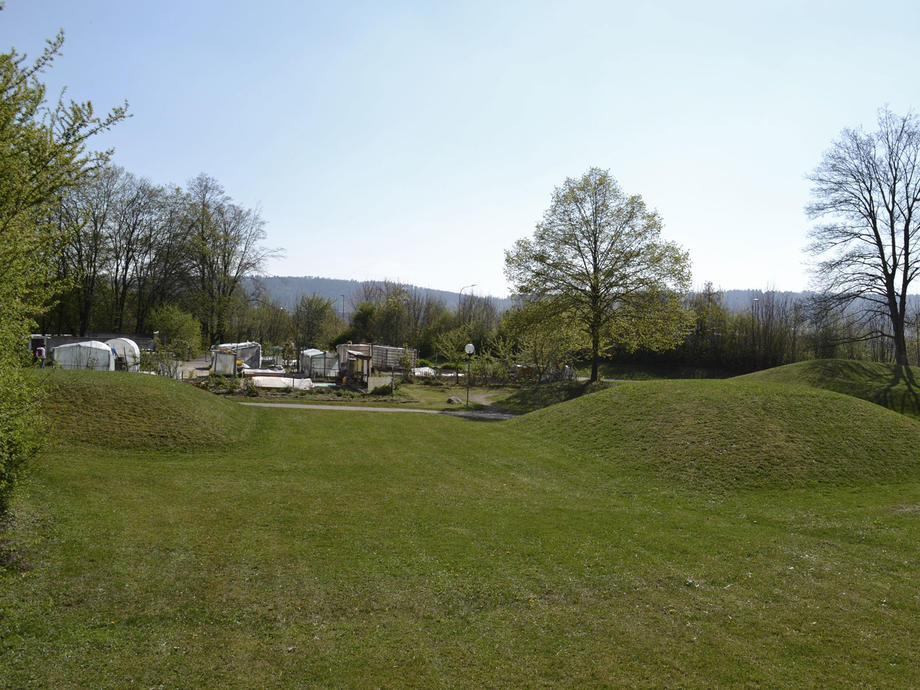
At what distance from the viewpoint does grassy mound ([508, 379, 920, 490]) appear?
13461 millimetres

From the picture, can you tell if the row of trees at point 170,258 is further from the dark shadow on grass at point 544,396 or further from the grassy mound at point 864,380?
the grassy mound at point 864,380

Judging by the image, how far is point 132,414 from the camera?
15.2m

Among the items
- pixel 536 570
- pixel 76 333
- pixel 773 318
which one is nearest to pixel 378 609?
pixel 536 570

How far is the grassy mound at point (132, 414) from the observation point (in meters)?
14.2

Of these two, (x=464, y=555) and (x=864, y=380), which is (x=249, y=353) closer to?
(x=464, y=555)

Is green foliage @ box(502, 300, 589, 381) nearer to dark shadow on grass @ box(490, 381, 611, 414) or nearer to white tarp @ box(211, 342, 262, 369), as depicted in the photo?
dark shadow on grass @ box(490, 381, 611, 414)

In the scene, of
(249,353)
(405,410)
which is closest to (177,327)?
(249,353)

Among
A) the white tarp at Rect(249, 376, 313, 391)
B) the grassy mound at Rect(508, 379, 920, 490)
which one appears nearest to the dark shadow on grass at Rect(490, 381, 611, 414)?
the grassy mound at Rect(508, 379, 920, 490)

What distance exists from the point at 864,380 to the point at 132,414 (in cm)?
3056

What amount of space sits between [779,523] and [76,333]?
5867cm

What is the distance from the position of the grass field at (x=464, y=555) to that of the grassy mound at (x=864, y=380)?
935 cm

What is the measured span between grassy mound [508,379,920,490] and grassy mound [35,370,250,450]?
35.7ft

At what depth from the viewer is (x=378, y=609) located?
20.8 feet

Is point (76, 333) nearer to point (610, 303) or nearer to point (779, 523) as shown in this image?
point (610, 303)
